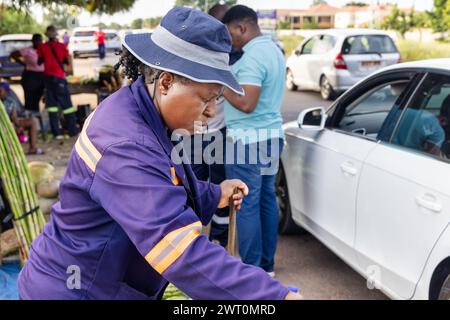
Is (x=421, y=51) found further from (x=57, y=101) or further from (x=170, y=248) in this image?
(x=170, y=248)

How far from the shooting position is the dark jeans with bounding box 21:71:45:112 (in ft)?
30.1

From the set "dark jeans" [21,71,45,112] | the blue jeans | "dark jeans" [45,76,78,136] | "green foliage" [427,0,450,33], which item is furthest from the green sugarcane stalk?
"green foliage" [427,0,450,33]

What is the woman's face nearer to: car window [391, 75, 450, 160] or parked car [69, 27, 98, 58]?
car window [391, 75, 450, 160]

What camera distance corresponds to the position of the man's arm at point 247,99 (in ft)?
11.3

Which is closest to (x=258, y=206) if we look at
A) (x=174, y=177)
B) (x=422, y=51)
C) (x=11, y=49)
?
(x=174, y=177)

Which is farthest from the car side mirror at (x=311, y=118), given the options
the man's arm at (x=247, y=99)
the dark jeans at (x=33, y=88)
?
the dark jeans at (x=33, y=88)

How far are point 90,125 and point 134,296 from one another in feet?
1.77

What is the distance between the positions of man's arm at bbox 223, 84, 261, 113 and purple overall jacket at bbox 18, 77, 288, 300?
179 cm

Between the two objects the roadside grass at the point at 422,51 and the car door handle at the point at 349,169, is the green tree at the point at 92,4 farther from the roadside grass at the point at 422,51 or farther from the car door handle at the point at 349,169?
the roadside grass at the point at 422,51

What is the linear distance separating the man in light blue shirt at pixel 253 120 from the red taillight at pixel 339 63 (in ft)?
30.6

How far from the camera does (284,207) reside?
452 cm

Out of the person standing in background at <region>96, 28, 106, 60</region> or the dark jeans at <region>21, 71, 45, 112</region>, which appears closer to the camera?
the dark jeans at <region>21, 71, 45, 112</region>

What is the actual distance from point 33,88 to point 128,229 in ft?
28.4

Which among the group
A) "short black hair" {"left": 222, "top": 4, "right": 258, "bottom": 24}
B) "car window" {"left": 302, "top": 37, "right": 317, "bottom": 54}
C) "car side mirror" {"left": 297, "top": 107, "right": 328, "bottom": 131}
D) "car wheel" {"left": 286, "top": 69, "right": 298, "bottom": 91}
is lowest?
"car wheel" {"left": 286, "top": 69, "right": 298, "bottom": 91}
